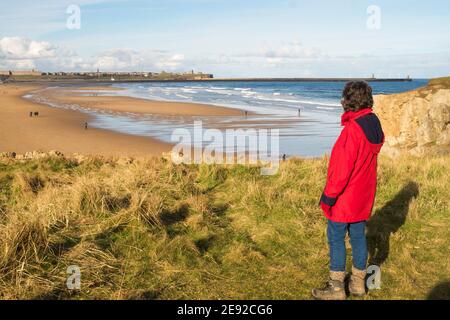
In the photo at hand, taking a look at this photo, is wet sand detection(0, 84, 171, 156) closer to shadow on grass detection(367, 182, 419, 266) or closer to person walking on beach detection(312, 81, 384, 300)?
shadow on grass detection(367, 182, 419, 266)

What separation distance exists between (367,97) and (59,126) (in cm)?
1901

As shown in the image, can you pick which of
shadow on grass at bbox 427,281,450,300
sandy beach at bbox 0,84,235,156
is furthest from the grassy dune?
sandy beach at bbox 0,84,235,156

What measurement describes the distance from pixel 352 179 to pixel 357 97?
0.67 m

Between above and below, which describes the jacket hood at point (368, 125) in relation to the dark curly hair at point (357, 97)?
below

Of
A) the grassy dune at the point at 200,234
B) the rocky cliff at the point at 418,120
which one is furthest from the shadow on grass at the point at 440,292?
the rocky cliff at the point at 418,120

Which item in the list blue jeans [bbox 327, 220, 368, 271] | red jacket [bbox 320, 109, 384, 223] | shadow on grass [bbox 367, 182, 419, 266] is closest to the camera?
red jacket [bbox 320, 109, 384, 223]

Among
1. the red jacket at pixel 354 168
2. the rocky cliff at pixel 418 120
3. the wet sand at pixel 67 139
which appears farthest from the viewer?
the wet sand at pixel 67 139

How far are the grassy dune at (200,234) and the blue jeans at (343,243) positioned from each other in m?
0.41

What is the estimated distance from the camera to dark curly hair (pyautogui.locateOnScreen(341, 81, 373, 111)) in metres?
3.73

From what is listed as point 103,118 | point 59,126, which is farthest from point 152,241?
point 103,118

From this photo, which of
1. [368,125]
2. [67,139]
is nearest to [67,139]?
[67,139]

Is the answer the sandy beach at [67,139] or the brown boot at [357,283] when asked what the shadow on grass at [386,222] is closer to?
the brown boot at [357,283]

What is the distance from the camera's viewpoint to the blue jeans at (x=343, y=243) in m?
3.96
